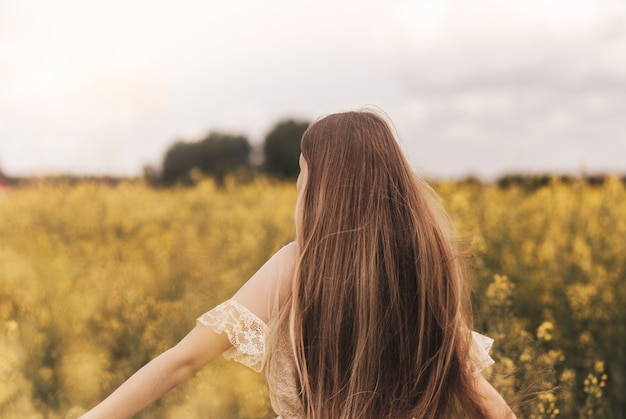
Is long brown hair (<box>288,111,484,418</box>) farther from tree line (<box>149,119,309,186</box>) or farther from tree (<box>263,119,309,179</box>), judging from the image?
tree line (<box>149,119,309,186</box>)

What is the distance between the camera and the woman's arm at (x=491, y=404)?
1820mm

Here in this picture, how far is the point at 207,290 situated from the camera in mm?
3652

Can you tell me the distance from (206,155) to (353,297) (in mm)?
17812

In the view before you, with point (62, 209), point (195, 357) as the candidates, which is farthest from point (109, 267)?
point (195, 357)

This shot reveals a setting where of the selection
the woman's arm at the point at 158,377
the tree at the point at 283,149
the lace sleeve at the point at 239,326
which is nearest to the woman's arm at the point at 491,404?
the lace sleeve at the point at 239,326

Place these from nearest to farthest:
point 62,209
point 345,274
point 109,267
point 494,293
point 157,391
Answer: point 157,391 < point 345,274 < point 494,293 < point 109,267 < point 62,209

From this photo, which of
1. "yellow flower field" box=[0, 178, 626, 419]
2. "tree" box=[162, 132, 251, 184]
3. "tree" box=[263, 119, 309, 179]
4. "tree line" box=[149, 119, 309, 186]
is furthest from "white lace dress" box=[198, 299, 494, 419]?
"tree" box=[162, 132, 251, 184]

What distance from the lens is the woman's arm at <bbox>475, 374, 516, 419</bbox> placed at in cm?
182

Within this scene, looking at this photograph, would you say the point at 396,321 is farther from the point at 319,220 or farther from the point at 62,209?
the point at 62,209

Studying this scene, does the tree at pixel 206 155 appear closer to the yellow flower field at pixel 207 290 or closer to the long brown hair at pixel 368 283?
the yellow flower field at pixel 207 290

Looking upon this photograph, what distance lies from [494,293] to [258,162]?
661 inches

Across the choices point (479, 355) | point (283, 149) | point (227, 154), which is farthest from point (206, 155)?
point (479, 355)

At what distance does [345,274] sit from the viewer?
1658mm

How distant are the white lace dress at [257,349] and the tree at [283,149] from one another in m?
15.6
